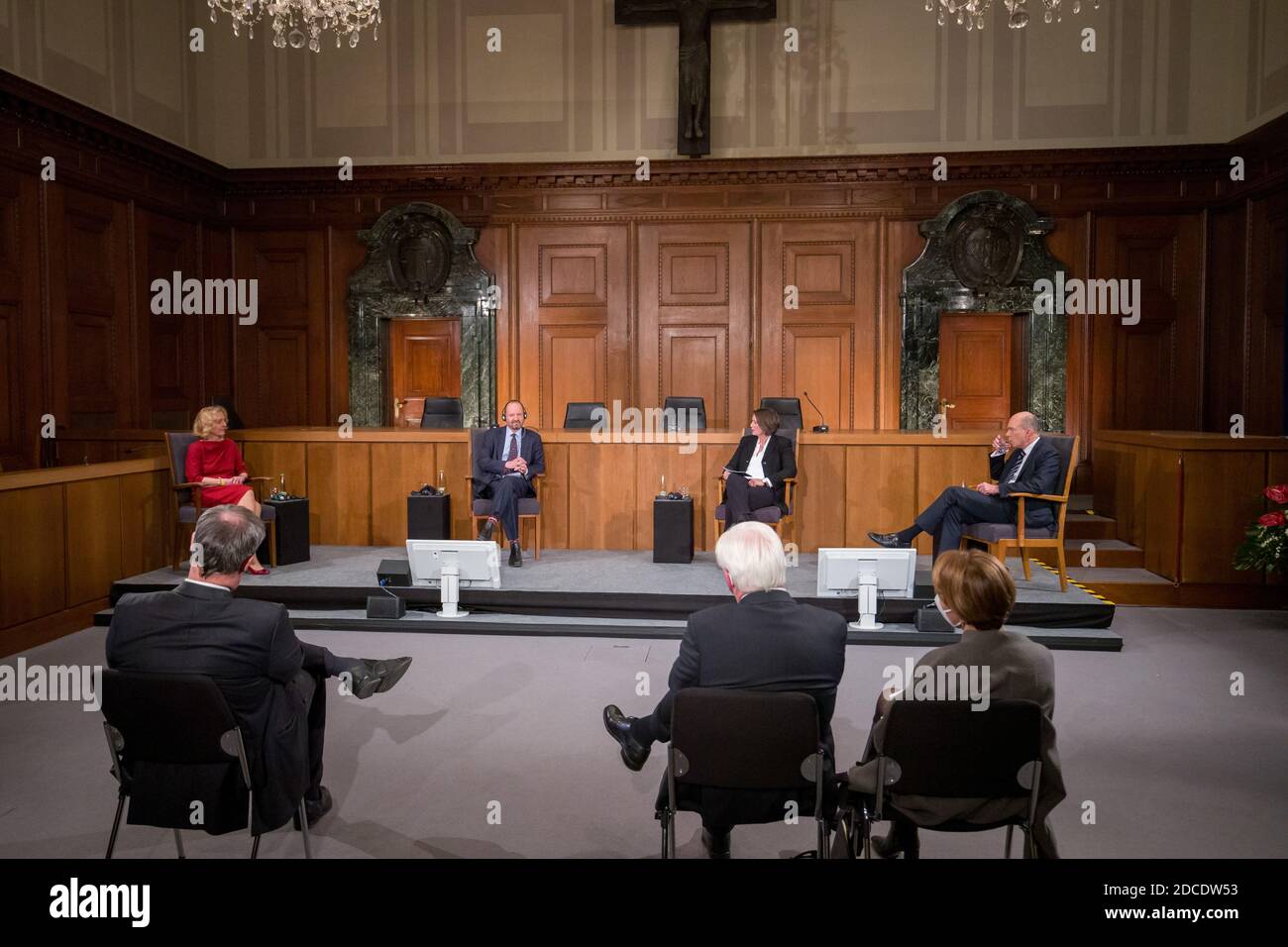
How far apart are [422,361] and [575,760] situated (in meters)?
7.14

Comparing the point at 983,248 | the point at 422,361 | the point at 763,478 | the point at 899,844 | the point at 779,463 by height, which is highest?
the point at 983,248

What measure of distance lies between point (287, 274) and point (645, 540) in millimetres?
5267

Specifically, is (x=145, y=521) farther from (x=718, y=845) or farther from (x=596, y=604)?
(x=718, y=845)

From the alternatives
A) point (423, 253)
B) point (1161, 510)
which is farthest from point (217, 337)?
point (1161, 510)

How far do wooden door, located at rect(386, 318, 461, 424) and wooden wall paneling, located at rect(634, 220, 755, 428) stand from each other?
1.94 meters

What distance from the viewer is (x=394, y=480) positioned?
7.29m

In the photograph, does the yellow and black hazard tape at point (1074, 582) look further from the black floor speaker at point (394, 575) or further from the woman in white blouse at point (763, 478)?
the black floor speaker at point (394, 575)

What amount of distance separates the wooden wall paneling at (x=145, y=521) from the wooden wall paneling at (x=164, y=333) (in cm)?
251

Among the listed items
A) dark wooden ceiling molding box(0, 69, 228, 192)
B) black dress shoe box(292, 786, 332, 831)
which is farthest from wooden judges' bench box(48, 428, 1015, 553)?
black dress shoe box(292, 786, 332, 831)

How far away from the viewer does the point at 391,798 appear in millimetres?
3330

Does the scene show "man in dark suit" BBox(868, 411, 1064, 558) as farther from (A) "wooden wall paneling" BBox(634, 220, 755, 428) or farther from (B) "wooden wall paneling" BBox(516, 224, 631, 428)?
(B) "wooden wall paneling" BBox(516, 224, 631, 428)

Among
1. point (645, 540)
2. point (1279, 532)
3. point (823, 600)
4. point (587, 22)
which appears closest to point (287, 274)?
point (587, 22)

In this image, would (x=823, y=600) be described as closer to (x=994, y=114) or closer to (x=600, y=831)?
(x=600, y=831)

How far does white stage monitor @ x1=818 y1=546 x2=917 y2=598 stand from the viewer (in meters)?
5.20
